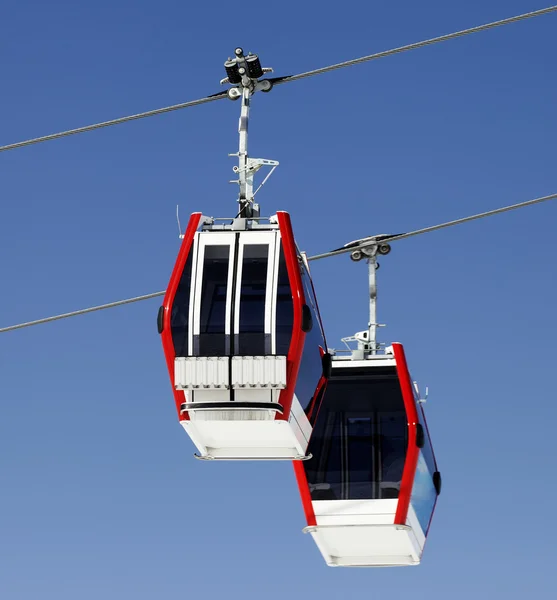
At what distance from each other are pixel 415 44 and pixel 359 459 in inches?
362

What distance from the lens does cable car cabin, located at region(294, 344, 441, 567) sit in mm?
42188

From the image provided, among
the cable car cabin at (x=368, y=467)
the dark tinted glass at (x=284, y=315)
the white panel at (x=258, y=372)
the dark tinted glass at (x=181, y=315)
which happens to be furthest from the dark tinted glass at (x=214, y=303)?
the cable car cabin at (x=368, y=467)

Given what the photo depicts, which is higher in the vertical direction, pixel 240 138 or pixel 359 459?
pixel 240 138

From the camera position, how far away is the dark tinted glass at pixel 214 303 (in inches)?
1431

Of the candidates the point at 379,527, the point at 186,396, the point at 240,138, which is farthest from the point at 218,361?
the point at 379,527

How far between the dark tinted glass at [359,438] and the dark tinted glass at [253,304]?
21.8ft

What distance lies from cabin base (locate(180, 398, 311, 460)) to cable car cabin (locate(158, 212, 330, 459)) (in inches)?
0.6

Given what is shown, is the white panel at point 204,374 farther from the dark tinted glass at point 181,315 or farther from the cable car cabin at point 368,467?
the cable car cabin at point 368,467

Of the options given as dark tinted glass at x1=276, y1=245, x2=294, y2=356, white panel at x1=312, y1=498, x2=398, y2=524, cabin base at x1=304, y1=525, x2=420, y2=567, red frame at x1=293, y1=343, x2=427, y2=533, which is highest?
dark tinted glass at x1=276, y1=245, x2=294, y2=356

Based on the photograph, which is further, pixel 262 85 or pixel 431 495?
pixel 431 495

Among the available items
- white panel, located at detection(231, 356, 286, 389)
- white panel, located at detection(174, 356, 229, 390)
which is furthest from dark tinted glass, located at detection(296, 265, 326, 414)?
white panel, located at detection(174, 356, 229, 390)

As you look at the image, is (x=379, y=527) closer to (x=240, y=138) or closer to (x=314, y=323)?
(x=314, y=323)

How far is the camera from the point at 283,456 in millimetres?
37688

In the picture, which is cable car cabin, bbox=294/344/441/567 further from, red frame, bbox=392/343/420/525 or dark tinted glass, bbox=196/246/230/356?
dark tinted glass, bbox=196/246/230/356
